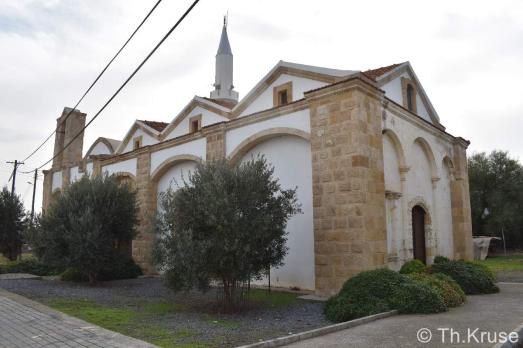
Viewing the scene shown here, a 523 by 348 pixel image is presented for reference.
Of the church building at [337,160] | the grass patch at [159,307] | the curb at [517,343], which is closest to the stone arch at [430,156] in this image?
the church building at [337,160]

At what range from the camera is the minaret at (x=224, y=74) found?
2098 centimetres

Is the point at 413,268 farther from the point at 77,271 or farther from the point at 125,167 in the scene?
→ the point at 125,167

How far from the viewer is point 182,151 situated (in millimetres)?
15617

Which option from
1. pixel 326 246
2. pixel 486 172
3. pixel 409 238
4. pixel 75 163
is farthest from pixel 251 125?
pixel 486 172

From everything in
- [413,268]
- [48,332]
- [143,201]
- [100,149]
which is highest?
[100,149]

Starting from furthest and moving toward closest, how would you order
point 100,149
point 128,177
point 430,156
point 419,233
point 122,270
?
point 100,149
point 128,177
point 122,270
point 430,156
point 419,233

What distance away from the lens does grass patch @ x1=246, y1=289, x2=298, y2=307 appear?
31.8ft

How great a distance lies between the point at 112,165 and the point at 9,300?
A: 402 inches

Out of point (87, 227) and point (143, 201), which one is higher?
point (143, 201)

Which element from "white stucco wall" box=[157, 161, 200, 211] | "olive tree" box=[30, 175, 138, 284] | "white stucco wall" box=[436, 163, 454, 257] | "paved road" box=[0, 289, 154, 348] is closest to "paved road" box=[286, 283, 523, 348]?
"paved road" box=[0, 289, 154, 348]

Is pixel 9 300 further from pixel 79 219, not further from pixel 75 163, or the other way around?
pixel 75 163

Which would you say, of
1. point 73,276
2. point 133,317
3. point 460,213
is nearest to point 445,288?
point 133,317

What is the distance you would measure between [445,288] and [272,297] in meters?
4.11

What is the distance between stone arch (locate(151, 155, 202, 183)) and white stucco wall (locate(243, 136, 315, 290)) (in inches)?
153
